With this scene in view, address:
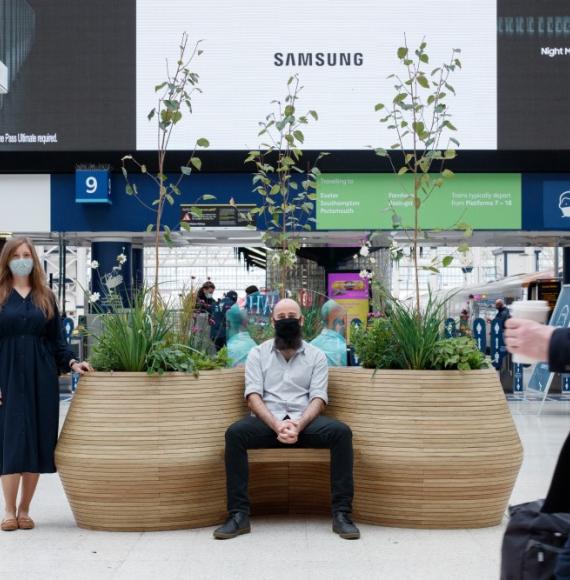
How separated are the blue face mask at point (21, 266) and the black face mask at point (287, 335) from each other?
3.99 ft

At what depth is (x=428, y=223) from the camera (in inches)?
474

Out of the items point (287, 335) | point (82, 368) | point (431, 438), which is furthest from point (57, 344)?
point (431, 438)

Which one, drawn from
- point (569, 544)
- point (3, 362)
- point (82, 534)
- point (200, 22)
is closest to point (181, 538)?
point (82, 534)

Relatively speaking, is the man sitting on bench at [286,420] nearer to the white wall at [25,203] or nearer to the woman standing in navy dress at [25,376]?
the woman standing in navy dress at [25,376]

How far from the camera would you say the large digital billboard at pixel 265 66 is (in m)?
11.8

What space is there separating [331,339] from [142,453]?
1.46m

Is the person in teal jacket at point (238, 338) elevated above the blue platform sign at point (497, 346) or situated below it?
above

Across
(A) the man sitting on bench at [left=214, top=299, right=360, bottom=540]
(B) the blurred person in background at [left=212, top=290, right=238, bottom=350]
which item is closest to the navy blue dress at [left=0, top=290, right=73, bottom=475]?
(A) the man sitting on bench at [left=214, top=299, right=360, bottom=540]

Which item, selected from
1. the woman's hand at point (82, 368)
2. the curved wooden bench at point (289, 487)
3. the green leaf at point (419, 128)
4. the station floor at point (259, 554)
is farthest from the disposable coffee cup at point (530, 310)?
the green leaf at point (419, 128)

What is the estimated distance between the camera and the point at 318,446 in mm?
4488

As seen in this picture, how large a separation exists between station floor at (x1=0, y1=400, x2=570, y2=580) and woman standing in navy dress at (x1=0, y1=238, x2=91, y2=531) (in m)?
0.26

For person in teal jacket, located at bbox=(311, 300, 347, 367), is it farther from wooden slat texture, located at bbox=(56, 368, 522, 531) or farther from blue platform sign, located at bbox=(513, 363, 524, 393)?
blue platform sign, located at bbox=(513, 363, 524, 393)

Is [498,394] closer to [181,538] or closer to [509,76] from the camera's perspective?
[181,538]

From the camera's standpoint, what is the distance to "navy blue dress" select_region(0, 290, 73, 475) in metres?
4.53
